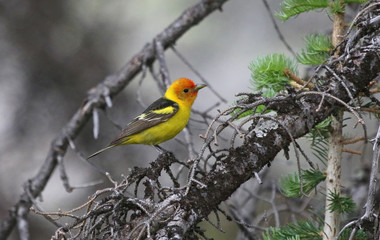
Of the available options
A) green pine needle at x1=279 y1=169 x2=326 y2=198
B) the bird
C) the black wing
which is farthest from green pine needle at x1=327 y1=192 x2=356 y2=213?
the black wing

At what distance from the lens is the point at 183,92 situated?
4727 millimetres

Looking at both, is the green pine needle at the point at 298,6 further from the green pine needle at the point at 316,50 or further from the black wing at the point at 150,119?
the black wing at the point at 150,119

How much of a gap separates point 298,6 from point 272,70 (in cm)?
39

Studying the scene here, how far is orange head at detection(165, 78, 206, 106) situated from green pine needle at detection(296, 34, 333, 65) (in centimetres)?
188

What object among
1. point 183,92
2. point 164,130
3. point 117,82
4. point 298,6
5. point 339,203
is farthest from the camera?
point 183,92

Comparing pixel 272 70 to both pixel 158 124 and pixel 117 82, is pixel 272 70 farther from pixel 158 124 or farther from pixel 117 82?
pixel 117 82

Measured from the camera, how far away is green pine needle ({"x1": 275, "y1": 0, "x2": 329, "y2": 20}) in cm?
278

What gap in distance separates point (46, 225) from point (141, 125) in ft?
6.81

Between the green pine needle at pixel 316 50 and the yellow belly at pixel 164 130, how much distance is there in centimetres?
166

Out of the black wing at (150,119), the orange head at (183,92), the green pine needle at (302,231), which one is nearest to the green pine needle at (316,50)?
the green pine needle at (302,231)

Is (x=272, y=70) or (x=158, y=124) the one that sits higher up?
(x=158, y=124)

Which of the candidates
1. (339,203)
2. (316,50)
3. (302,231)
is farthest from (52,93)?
(339,203)

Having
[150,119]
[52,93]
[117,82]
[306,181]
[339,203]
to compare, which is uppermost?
[52,93]

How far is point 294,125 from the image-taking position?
2.36 m
